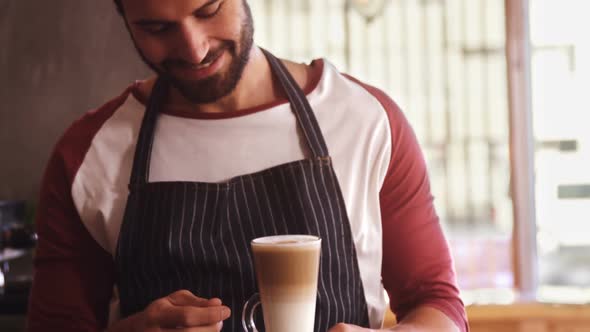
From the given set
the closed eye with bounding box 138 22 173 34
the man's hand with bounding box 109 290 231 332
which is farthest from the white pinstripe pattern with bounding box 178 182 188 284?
the closed eye with bounding box 138 22 173 34

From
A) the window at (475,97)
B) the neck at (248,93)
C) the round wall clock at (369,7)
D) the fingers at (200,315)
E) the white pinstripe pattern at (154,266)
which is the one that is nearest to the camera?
the fingers at (200,315)

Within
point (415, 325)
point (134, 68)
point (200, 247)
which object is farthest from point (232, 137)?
point (134, 68)

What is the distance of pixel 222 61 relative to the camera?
1.31 metres

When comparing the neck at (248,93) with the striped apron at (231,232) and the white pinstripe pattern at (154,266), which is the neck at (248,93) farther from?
the white pinstripe pattern at (154,266)

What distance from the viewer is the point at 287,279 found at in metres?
1.06

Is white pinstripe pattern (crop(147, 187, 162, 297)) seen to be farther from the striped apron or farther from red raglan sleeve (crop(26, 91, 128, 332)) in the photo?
red raglan sleeve (crop(26, 91, 128, 332))

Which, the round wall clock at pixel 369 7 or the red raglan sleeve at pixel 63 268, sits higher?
the round wall clock at pixel 369 7

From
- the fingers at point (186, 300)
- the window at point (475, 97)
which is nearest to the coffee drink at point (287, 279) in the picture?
the fingers at point (186, 300)

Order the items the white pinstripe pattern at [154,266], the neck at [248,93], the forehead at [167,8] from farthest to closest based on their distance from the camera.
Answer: the neck at [248,93] → the white pinstripe pattern at [154,266] → the forehead at [167,8]

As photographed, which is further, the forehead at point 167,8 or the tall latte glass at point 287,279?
the forehead at point 167,8

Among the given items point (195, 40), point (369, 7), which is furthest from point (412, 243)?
point (369, 7)

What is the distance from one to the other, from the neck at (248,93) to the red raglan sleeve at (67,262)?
0.19m

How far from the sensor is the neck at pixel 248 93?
1416mm

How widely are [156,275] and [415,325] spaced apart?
0.50 metres
